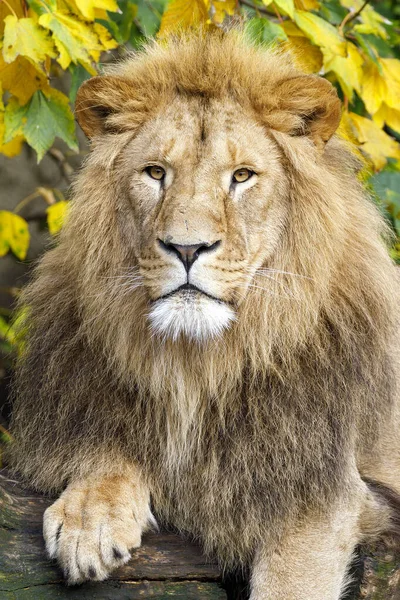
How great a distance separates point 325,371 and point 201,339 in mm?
468

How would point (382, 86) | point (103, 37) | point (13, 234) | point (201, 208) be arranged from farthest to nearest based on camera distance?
point (13, 234) < point (382, 86) < point (103, 37) < point (201, 208)

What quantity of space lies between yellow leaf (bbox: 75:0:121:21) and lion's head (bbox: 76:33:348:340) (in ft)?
1.30

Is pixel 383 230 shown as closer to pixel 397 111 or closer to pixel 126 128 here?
pixel 126 128

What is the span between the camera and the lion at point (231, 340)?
3.00 m

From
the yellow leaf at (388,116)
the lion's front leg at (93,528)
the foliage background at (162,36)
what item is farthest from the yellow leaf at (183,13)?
the lion's front leg at (93,528)

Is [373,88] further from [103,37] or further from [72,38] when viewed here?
[72,38]

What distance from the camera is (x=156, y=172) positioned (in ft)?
9.91

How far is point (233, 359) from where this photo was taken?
3066 mm

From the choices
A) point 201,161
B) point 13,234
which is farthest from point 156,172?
point 13,234

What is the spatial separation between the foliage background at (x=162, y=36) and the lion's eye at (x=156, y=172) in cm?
74

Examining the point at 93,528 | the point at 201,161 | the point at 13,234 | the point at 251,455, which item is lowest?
the point at 93,528

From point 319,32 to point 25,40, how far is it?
1389 mm

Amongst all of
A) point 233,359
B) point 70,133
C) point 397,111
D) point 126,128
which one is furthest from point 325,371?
point 397,111

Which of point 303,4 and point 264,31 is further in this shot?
point 303,4
